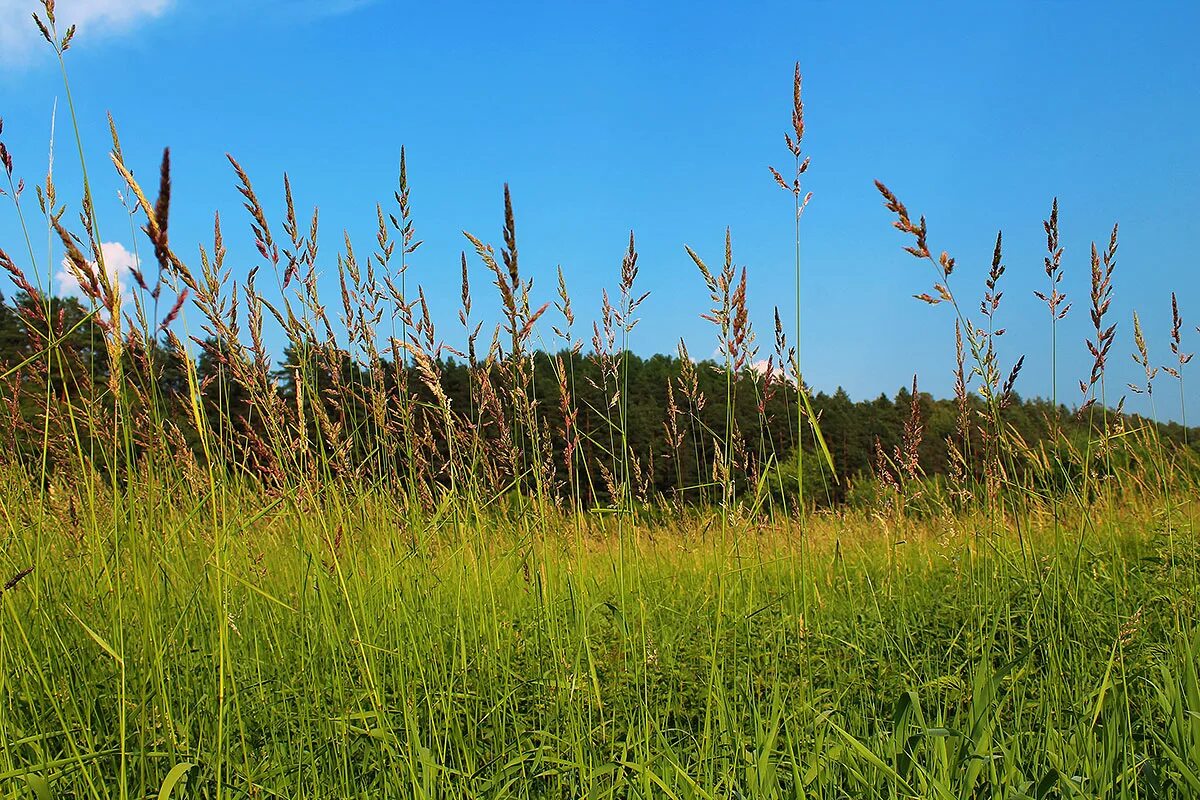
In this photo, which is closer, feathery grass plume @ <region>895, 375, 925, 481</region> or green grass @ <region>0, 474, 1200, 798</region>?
green grass @ <region>0, 474, 1200, 798</region>

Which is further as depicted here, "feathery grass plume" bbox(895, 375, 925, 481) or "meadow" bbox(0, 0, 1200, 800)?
"feathery grass plume" bbox(895, 375, 925, 481)

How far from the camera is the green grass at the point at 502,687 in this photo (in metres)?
1.81

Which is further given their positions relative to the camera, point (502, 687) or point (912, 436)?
point (912, 436)

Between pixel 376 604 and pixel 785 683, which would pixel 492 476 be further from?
pixel 785 683

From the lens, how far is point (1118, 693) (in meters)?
2.38

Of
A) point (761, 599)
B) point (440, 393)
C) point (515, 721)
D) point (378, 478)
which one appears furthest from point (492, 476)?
point (761, 599)

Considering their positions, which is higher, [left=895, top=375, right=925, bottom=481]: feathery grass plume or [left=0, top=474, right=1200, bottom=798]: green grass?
[left=895, top=375, right=925, bottom=481]: feathery grass plume

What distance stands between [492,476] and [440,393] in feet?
1.94

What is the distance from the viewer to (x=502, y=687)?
2430mm

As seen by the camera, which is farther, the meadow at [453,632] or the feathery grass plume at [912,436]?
the feathery grass plume at [912,436]

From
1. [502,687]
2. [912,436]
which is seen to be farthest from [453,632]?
[912,436]

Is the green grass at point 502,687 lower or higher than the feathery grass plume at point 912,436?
lower

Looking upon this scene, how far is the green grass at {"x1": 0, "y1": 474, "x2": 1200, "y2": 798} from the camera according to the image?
1806mm

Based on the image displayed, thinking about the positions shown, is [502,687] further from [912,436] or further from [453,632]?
[912,436]
